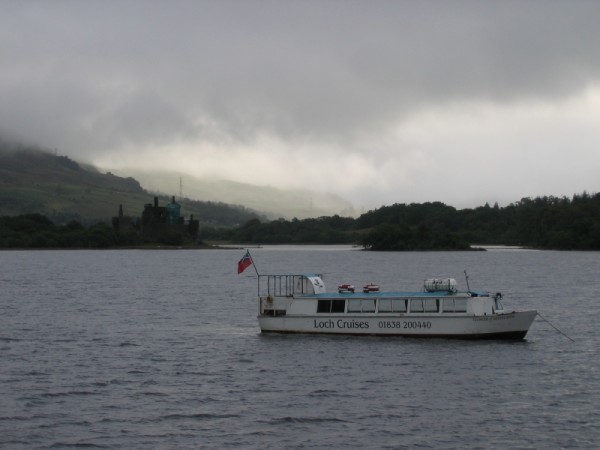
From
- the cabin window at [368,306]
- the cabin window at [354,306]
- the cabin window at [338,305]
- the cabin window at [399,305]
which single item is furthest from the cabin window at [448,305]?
the cabin window at [338,305]

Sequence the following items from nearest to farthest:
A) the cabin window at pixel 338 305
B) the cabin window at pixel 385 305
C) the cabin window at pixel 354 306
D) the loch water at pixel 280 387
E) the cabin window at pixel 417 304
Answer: the loch water at pixel 280 387
the cabin window at pixel 417 304
the cabin window at pixel 385 305
the cabin window at pixel 354 306
the cabin window at pixel 338 305

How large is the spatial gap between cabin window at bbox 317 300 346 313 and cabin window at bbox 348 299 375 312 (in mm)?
575

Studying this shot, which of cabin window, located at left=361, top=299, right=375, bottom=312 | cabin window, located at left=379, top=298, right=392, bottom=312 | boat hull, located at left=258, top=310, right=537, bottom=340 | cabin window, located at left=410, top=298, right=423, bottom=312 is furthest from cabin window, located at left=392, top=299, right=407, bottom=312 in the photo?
cabin window, located at left=361, top=299, right=375, bottom=312

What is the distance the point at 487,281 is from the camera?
146250 mm

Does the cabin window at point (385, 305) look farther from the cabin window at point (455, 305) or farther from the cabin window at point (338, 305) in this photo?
the cabin window at point (455, 305)

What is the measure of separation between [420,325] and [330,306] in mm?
6445

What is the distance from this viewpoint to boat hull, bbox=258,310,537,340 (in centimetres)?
6319

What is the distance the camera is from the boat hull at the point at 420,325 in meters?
63.2

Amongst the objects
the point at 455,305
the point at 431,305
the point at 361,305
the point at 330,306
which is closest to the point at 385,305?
the point at 361,305

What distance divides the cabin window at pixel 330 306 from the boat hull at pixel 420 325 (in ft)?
1.92

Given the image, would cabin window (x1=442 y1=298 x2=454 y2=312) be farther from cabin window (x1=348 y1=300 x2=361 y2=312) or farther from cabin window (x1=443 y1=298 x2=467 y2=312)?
cabin window (x1=348 y1=300 x2=361 y2=312)

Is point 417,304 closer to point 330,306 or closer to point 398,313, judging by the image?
point 398,313

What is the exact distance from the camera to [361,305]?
65375 mm

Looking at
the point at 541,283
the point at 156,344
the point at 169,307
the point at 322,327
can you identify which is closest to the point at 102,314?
the point at 169,307
